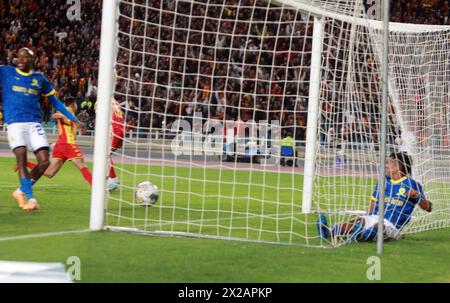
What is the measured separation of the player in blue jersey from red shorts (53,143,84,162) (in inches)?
97.1

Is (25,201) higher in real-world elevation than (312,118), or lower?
lower

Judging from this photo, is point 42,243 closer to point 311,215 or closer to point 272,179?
point 311,215

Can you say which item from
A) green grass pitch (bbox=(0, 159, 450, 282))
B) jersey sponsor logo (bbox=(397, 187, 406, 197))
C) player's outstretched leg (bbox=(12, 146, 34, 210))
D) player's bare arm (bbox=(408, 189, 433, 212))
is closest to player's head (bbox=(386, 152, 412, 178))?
jersey sponsor logo (bbox=(397, 187, 406, 197))

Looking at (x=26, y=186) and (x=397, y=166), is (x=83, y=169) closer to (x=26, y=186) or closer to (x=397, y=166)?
(x=26, y=186)

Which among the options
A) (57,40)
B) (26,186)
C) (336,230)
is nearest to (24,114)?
(26,186)

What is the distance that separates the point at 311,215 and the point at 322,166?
6.60 ft

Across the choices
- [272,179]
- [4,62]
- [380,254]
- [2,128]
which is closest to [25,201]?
[380,254]

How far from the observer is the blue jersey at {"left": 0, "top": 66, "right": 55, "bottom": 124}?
425 inches

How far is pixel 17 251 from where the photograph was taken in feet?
23.7

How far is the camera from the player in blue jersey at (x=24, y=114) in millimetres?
10734

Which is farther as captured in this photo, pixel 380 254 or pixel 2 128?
pixel 2 128

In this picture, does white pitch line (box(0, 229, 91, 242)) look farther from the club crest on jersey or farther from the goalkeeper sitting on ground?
the club crest on jersey

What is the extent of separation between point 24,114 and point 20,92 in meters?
0.29
